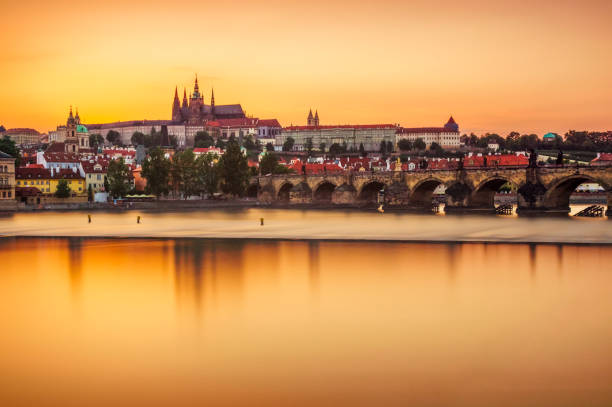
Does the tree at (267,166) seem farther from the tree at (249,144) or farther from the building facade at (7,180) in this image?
the tree at (249,144)

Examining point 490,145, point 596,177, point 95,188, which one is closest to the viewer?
point 596,177

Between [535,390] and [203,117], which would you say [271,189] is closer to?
[535,390]

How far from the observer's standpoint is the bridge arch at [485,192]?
52362 millimetres

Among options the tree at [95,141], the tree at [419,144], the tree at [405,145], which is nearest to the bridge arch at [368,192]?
the tree at [419,144]

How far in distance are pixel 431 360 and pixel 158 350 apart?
428 cm

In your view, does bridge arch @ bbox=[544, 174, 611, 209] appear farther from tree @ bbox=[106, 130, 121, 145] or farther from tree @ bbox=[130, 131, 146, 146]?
tree @ bbox=[106, 130, 121, 145]

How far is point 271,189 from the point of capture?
77.4m

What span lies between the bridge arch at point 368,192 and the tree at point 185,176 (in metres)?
16.8

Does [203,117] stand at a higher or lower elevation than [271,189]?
higher

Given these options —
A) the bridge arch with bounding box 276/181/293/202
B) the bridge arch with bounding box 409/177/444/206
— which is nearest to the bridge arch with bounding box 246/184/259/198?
the bridge arch with bounding box 276/181/293/202

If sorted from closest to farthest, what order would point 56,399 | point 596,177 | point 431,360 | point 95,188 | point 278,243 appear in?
point 56,399 < point 431,360 < point 278,243 < point 596,177 < point 95,188

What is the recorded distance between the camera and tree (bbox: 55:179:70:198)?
67.8 m

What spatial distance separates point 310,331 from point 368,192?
2195 inches

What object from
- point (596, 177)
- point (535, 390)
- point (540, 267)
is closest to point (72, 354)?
point (535, 390)
